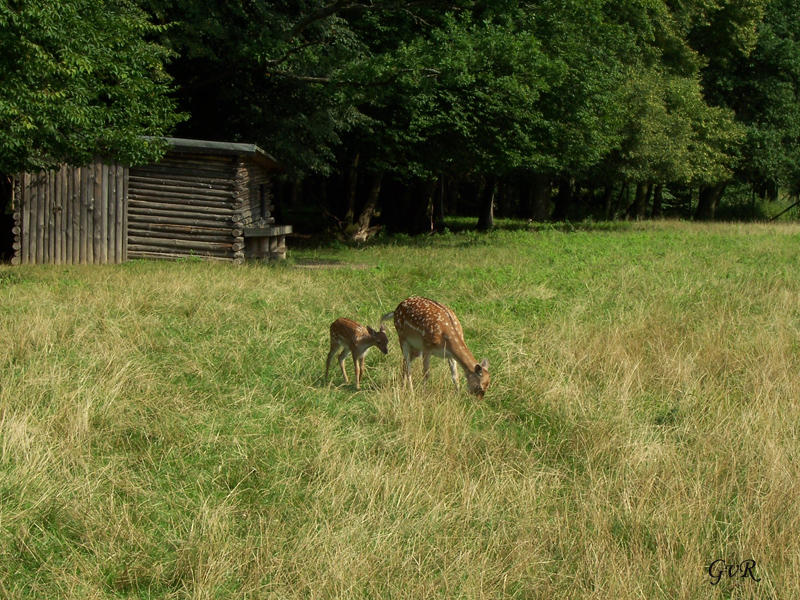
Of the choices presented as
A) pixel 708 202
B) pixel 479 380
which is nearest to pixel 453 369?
pixel 479 380

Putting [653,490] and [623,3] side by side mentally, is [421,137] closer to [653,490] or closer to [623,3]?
[623,3]

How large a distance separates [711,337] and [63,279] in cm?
1059

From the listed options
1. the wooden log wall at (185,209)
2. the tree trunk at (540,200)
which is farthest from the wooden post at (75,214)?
the tree trunk at (540,200)

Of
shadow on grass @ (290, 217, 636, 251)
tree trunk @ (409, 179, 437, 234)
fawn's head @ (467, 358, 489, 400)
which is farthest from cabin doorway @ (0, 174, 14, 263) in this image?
fawn's head @ (467, 358, 489, 400)

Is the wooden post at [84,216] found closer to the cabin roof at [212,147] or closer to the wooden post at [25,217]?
the wooden post at [25,217]

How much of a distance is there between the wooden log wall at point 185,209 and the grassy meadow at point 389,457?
28.1ft

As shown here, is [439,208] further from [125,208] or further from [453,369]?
[453,369]

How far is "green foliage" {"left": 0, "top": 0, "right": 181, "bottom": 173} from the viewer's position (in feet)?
40.9

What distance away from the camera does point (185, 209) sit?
66.2ft

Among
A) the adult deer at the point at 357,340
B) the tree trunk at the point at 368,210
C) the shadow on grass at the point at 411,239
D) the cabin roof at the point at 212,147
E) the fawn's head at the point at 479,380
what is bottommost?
the fawn's head at the point at 479,380

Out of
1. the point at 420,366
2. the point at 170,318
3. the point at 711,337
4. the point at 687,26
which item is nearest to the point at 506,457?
the point at 420,366

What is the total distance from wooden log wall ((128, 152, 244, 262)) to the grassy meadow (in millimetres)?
8554

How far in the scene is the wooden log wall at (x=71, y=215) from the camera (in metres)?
18.5

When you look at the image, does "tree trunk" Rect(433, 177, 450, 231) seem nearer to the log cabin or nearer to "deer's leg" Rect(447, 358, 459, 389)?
the log cabin
